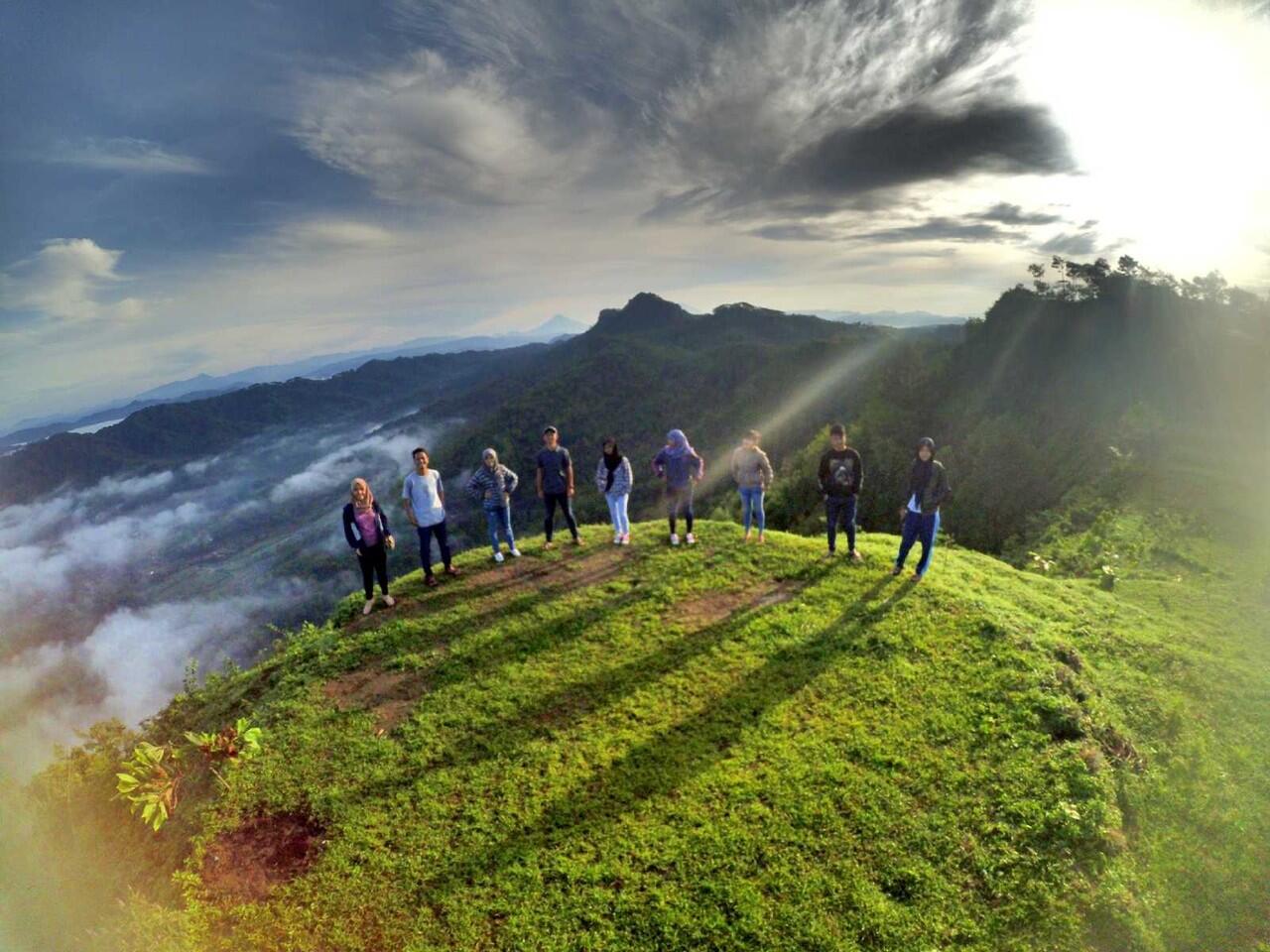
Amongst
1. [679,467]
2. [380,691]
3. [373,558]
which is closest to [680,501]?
[679,467]

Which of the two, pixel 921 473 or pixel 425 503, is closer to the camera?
pixel 921 473

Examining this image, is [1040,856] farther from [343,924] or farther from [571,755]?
[343,924]

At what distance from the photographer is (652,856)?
656cm

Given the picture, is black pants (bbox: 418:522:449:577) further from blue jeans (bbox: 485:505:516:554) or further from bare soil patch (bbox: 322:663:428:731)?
bare soil patch (bbox: 322:663:428:731)

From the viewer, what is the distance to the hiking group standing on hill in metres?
11.6

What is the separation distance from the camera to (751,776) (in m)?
7.62

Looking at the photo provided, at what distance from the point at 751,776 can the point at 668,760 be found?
1.23m

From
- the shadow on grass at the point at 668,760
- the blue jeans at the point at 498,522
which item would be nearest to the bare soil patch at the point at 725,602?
the shadow on grass at the point at 668,760

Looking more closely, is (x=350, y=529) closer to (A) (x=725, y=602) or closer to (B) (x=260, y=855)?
(B) (x=260, y=855)

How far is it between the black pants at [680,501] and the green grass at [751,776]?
8.67 ft

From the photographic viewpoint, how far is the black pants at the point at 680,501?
1408 centimetres

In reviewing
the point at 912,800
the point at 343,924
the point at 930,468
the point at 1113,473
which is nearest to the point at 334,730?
the point at 343,924

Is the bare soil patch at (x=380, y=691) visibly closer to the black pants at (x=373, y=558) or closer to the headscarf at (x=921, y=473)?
the black pants at (x=373, y=558)

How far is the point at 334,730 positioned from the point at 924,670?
1031 centimetres
